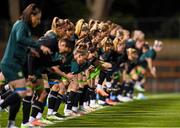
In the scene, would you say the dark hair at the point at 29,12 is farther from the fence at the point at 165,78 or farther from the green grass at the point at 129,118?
the fence at the point at 165,78

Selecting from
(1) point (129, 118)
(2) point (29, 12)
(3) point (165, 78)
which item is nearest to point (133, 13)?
(3) point (165, 78)

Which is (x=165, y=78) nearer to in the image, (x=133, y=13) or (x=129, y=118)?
(x=133, y=13)

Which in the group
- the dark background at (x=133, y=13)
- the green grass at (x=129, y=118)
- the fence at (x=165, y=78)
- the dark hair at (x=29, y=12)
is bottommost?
the green grass at (x=129, y=118)

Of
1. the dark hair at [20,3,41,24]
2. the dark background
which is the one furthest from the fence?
the dark hair at [20,3,41,24]

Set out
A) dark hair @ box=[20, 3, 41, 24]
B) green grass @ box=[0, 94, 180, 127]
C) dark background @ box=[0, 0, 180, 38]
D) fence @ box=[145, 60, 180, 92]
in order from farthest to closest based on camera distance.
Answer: dark background @ box=[0, 0, 180, 38] < fence @ box=[145, 60, 180, 92] < green grass @ box=[0, 94, 180, 127] < dark hair @ box=[20, 3, 41, 24]

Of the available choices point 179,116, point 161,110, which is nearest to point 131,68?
point 161,110

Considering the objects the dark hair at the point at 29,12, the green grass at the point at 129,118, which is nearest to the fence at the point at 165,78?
the green grass at the point at 129,118

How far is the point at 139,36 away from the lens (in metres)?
26.4

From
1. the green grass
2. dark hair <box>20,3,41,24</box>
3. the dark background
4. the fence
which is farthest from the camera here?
the dark background

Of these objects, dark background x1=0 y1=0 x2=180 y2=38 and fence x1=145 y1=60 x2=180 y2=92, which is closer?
fence x1=145 y1=60 x2=180 y2=92

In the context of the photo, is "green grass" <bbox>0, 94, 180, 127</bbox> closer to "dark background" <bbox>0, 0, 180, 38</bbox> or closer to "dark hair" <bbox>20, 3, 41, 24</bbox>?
"dark hair" <bbox>20, 3, 41, 24</bbox>

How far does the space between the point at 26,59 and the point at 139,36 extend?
A: 12830 millimetres

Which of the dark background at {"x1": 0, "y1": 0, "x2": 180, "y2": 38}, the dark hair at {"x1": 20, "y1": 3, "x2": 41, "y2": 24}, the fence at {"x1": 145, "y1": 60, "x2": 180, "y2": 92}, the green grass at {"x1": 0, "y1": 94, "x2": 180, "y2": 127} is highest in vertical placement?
the dark background at {"x1": 0, "y1": 0, "x2": 180, "y2": 38}

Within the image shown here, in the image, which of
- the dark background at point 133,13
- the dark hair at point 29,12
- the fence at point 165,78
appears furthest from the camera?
the dark background at point 133,13
